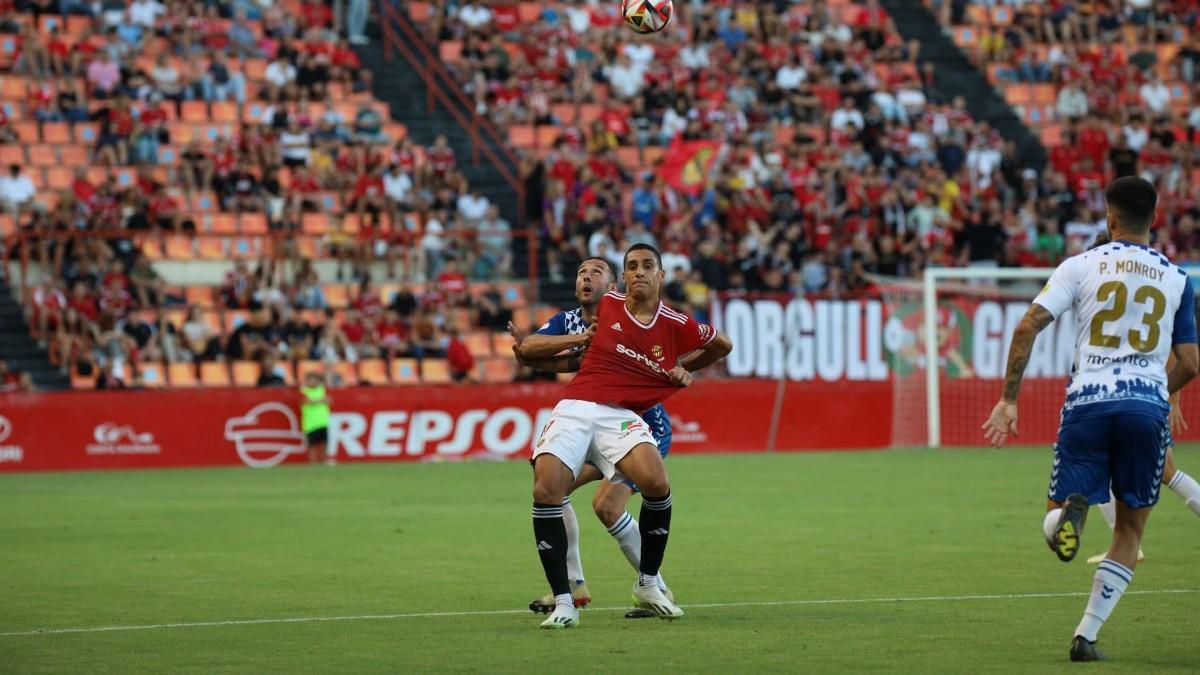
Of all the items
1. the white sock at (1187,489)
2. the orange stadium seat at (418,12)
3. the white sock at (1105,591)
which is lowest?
the white sock at (1187,489)

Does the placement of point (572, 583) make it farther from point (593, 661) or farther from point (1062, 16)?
point (1062, 16)

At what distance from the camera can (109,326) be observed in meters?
28.6

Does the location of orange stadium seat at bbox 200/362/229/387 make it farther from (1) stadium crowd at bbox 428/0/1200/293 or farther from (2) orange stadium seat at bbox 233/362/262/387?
(1) stadium crowd at bbox 428/0/1200/293

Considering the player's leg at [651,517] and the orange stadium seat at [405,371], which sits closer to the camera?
the player's leg at [651,517]

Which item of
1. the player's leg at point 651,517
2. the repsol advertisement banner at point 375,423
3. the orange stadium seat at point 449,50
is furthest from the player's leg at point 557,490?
the orange stadium seat at point 449,50

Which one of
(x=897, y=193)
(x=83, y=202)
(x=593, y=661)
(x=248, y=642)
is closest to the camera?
(x=593, y=661)

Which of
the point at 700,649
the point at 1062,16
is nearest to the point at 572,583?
the point at 700,649

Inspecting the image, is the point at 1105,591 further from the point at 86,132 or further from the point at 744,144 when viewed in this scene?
the point at 744,144

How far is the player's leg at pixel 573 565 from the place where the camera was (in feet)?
36.4

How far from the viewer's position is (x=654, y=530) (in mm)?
10828

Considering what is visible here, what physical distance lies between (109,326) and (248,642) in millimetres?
19487

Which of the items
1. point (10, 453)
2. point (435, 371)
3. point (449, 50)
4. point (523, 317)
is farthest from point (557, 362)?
point (449, 50)

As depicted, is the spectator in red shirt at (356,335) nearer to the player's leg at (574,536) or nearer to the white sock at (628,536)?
the player's leg at (574,536)

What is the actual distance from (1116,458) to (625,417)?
2981 mm
